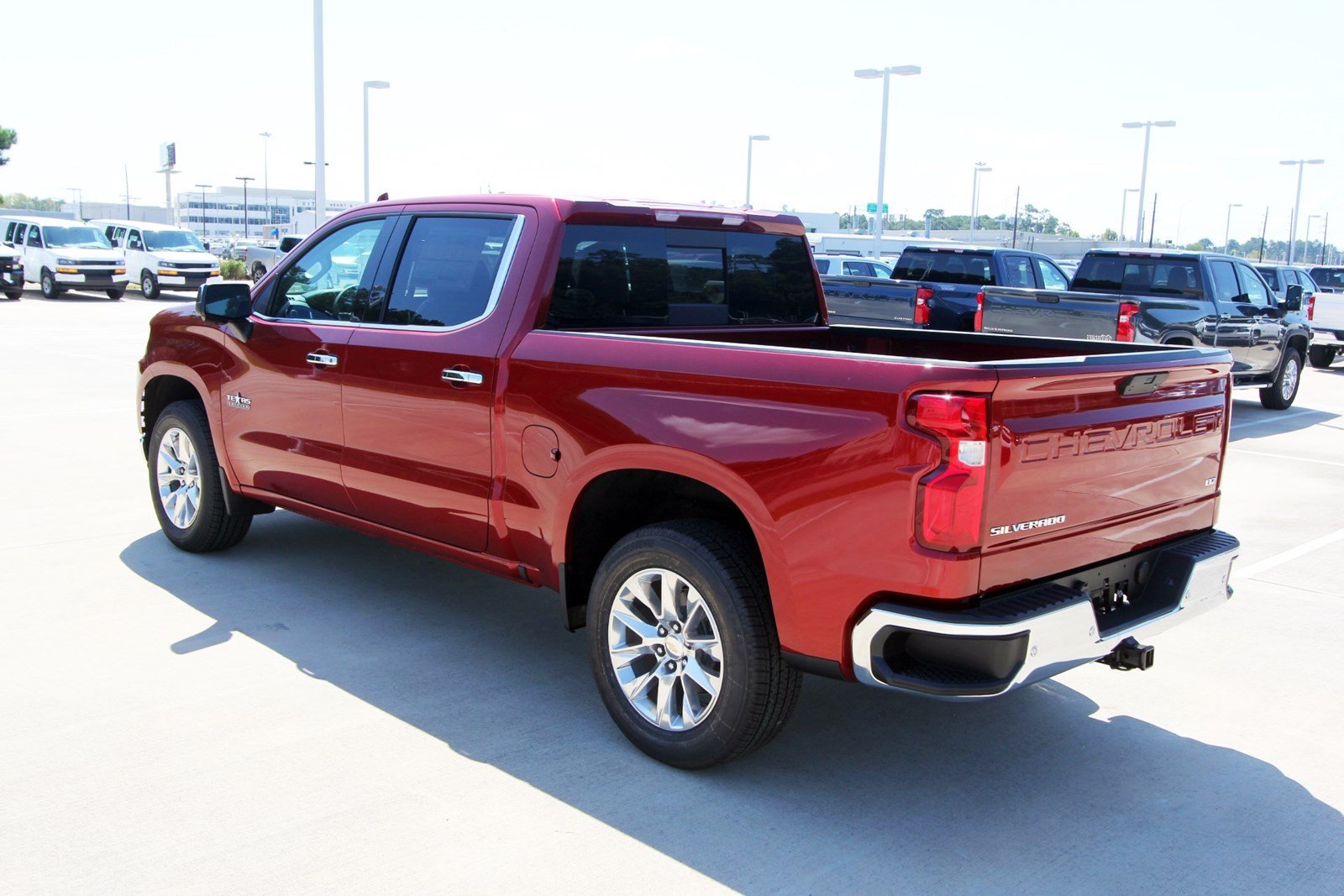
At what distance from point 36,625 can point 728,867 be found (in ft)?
11.5

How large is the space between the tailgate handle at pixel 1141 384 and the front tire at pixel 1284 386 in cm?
1283

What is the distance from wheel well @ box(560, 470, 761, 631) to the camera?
4219 mm

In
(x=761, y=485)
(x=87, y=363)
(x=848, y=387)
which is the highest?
(x=848, y=387)

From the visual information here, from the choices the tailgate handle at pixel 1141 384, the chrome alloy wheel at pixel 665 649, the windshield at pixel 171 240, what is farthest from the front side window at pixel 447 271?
the windshield at pixel 171 240

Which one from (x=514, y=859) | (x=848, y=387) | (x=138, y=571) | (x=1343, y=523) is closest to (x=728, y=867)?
(x=514, y=859)

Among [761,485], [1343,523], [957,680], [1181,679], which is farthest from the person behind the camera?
[1343,523]

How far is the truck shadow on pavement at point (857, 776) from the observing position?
346 centimetres

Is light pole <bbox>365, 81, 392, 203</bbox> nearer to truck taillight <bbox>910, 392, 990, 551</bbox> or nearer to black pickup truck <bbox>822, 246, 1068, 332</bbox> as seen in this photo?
black pickup truck <bbox>822, 246, 1068, 332</bbox>

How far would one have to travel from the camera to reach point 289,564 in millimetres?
6301

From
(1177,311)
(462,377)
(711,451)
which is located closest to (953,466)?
(711,451)

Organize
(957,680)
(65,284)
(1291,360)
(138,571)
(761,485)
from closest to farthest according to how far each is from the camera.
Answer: (957,680) → (761,485) → (138,571) → (1291,360) → (65,284)

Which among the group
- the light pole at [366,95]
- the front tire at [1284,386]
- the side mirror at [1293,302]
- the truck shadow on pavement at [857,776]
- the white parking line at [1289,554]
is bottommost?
the truck shadow on pavement at [857,776]

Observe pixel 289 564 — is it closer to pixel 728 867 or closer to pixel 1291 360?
pixel 728 867

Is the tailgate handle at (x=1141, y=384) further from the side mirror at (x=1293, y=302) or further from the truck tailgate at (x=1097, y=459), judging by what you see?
the side mirror at (x=1293, y=302)
